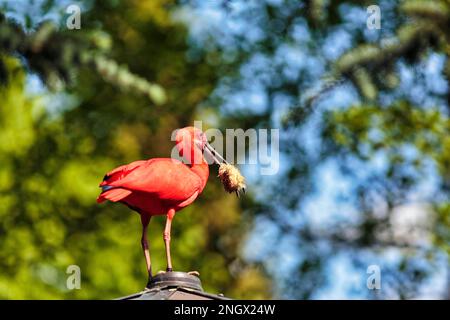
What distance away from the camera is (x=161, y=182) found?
5.52m

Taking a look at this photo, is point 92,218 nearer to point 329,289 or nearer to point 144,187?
point 329,289

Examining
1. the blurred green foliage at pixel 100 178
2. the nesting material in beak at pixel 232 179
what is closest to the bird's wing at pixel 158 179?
the nesting material in beak at pixel 232 179

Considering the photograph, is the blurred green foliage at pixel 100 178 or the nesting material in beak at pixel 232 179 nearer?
the nesting material in beak at pixel 232 179

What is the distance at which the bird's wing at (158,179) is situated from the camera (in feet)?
17.9

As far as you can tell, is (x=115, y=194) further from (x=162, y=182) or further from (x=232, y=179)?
(x=232, y=179)

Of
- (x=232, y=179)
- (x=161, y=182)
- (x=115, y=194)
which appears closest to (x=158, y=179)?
(x=161, y=182)

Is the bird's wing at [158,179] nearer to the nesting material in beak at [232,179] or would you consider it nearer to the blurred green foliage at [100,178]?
the nesting material in beak at [232,179]

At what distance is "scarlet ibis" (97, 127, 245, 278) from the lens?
5449 millimetres

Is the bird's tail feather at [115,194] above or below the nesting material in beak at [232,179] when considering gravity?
below

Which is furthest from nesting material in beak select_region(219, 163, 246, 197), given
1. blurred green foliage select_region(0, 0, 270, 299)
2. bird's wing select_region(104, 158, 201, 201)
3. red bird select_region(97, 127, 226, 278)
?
blurred green foliage select_region(0, 0, 270, 299)

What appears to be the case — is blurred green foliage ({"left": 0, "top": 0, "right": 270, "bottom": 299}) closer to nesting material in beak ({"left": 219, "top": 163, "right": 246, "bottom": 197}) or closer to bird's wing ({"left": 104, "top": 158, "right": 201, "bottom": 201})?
bird's wing ({"left": 104, "top": 158, "right": 201, "bottom": 201})

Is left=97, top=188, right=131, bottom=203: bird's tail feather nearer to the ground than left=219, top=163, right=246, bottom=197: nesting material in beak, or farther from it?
nearer to the ground

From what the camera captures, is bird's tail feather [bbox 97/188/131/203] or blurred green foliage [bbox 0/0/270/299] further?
blurred green foliage [bbox 0/0/270/299]
